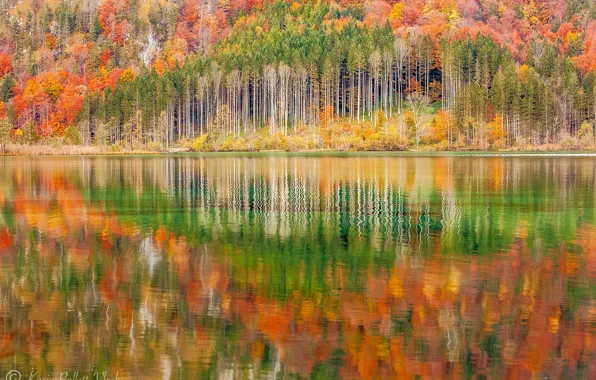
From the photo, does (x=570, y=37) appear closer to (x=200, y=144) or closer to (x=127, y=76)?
(x=200, y=144)

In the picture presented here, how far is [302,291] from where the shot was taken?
607 inches

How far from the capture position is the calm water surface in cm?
1105

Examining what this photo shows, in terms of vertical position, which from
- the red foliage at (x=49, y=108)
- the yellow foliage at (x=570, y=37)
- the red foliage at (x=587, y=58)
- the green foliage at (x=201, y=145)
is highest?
the yellow foliage at (x=570, y=37)

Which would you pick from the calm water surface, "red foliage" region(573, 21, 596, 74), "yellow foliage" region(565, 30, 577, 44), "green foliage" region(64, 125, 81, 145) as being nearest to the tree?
"red foliage" region(573, 21, 596, 74)

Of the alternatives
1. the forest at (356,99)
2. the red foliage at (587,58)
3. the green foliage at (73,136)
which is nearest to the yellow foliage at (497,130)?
the forest at (356,99)

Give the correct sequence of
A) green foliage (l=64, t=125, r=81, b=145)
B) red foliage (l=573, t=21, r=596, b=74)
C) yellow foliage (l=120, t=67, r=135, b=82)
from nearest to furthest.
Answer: green foliage (l=64, t=125, r=81, b=145) < red foliage (l=573, t=21, r=596, b=74) < yellow foliage (l=120, t=67, r=135, b=82)

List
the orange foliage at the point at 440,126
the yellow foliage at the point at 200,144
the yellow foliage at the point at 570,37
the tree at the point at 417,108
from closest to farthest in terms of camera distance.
A: the tree at the point at 417,108 → the orange foliage at the point at 440,126 → the yellow foliage at the point at 200,144 → the yellow foliage at the point at 570,37

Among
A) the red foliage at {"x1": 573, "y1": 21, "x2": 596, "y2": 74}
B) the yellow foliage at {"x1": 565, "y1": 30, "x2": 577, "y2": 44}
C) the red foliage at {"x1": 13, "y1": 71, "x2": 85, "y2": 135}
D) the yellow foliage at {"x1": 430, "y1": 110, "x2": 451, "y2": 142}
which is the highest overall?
the yellow foliage at {"x1": 565, "y1": 30, "x2": 577, "y2": 44}

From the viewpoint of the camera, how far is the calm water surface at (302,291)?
11.0m

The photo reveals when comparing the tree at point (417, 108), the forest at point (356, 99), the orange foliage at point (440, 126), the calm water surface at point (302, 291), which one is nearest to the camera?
the calm water surface at point (302, 291)

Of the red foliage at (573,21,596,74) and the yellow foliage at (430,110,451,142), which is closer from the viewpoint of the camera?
the yellow foliage at (430,110,451,142)

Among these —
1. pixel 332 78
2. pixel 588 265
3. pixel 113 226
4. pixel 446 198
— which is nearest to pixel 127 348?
pixel 588 265

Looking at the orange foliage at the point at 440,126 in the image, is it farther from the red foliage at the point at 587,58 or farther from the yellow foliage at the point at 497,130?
the red foliage at the point at 587,58

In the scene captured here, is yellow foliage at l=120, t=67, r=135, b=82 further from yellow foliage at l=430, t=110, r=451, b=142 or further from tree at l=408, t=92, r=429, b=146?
yellow foliage at l=430, t=110, r=451, b=142
